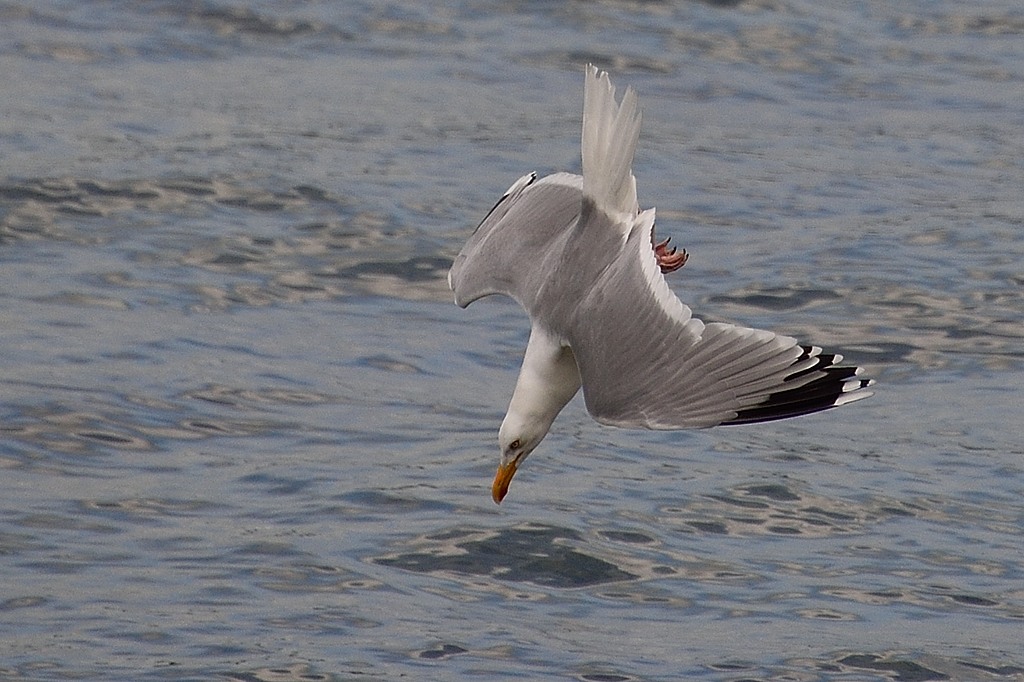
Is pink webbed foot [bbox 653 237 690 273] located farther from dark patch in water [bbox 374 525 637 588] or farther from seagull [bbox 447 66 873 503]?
dark patch in water [bbox 374 525 637 588]

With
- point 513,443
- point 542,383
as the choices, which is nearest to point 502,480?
point 513,443

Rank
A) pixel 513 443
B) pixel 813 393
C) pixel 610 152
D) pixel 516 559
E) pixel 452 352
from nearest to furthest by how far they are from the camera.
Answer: pixel 813 393, pixel 610 152, pixel 513 443, pixel 516 559, pixel 452 352

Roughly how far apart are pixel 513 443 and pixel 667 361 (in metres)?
1.02

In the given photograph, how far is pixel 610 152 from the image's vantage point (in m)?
6.62

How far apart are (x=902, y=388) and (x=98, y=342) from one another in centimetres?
376

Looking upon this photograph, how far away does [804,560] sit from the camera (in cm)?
808

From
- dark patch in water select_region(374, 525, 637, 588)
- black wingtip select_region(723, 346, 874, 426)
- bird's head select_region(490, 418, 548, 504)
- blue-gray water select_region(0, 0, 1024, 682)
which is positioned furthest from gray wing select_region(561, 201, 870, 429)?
dark patch in water select_region(374, 525, 637, 588)

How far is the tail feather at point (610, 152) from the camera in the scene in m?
6.61

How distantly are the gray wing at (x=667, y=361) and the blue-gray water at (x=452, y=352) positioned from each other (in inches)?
57.6

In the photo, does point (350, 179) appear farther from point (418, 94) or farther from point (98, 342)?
point (98, 342)

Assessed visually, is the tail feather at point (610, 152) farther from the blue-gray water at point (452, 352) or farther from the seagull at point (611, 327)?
the blue-gray water at point (452, 352)

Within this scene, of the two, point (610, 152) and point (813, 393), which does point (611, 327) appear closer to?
point (610, 152)

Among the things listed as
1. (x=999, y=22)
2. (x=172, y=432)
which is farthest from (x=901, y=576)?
(x=999, y=22)

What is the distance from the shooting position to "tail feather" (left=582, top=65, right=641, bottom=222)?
21.7 ft
